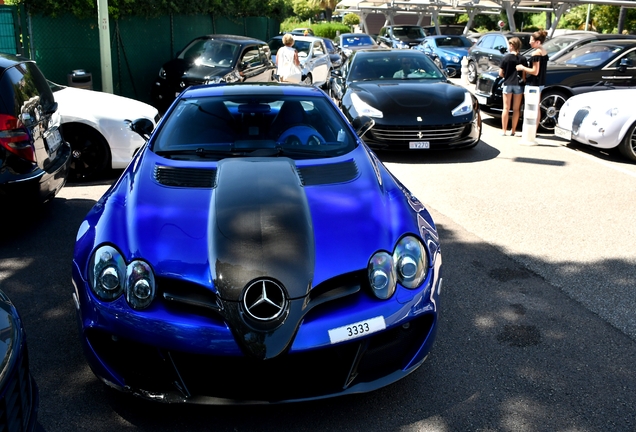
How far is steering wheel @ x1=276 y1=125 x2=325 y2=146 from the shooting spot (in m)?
4.80

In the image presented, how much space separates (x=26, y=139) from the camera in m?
5.73

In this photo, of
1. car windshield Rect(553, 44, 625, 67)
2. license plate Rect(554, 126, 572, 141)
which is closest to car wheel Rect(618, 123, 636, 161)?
license plate Rect(554, 126, 572, 141)

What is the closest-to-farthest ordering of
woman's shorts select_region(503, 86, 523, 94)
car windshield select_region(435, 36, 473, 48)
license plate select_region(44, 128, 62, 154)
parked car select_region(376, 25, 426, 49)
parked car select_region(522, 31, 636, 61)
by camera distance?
1. license plate select_region(44, 128, 62, 154)
2. woman's shorts select_region(503, 86, 523, 94)
3. parked car select_region(522, 31, 636, 61)
4. car windshield select_region(435, 36, 473, 48)
5. parked car select_region(376, 25, 426, 49)

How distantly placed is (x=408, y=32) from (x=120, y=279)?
32.5m

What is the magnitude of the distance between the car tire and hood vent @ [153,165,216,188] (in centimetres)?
1833

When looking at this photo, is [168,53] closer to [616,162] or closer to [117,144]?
[117,144]

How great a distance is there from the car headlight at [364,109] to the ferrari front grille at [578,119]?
309 centimetres

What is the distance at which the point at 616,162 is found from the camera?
1001 cm

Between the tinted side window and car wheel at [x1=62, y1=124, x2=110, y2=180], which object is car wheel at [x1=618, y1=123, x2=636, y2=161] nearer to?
car wheel at [x1=62, y1=124, x2=110, y2=180]

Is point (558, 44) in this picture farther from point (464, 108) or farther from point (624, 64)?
point (464, 108)

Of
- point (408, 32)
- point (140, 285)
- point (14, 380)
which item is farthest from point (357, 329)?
point (408, 32)

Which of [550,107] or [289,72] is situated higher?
[289,72]

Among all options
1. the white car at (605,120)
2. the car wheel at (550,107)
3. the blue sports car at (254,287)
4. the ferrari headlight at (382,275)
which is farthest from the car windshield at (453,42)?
the ferrari headlight at (382,275)

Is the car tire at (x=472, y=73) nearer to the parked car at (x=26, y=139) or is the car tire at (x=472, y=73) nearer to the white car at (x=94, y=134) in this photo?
the white car at (x=94, y=134)
